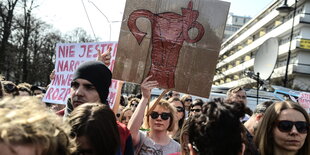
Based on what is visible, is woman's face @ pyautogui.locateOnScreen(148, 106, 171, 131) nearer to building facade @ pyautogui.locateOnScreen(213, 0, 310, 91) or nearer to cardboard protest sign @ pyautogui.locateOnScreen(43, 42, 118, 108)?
cardboard protest sign @ pyautogui.locateOnScreen(43, 42, 118, 108)

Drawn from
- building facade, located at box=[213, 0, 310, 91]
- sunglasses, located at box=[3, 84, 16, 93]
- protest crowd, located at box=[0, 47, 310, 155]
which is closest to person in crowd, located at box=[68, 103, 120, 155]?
protest crowd, located at box=[0, 47, 310, 155]

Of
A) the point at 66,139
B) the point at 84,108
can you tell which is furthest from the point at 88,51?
the point at 66,139

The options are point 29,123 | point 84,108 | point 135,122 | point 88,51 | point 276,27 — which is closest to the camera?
point 29,123

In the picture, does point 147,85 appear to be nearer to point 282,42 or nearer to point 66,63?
point 66,63

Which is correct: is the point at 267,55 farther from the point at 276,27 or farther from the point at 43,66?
the point at 276,27

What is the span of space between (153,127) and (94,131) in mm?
1780

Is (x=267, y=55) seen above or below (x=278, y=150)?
above

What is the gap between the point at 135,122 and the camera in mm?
2719

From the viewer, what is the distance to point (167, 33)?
10.7 ft

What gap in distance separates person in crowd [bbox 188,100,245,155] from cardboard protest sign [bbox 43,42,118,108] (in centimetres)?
279

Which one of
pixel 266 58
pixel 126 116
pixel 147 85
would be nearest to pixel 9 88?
pixel 126 116

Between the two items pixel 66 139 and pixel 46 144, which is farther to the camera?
pixel 66 139

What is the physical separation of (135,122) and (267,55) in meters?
8.68

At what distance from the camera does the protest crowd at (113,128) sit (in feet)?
4.59
